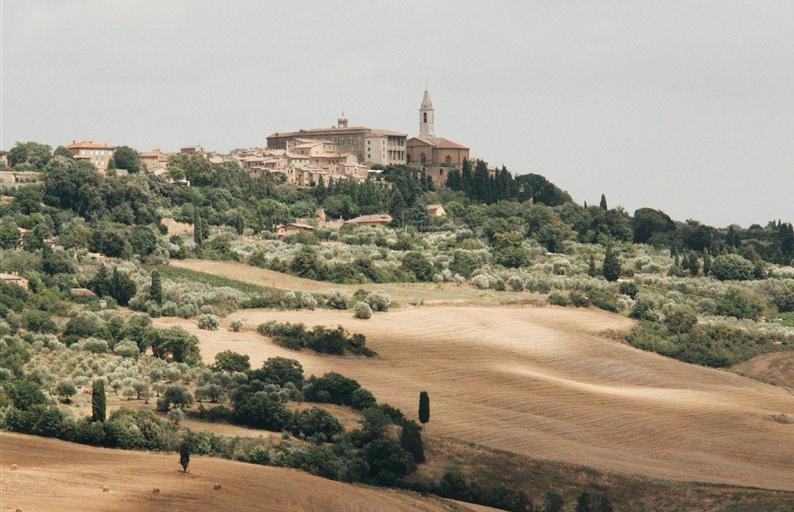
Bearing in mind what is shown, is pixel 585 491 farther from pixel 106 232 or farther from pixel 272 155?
pixel 272 155

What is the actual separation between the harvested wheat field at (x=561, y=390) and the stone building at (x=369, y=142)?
222ft

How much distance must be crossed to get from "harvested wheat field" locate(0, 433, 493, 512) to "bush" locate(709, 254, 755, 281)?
62193 millimetres

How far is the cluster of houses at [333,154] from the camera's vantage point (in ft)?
471

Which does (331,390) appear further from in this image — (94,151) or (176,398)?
(94,151)

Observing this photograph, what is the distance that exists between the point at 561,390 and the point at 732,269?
42.4 meters

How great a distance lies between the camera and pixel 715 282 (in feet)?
368

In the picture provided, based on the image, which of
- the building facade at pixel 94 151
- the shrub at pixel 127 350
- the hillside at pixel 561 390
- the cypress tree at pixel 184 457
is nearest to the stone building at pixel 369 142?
the building facade at pixel 94 151

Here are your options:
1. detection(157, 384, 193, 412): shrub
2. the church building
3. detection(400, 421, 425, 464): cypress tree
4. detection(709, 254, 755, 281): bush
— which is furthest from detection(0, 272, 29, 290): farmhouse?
the church building

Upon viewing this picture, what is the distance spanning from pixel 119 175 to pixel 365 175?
3281 cm

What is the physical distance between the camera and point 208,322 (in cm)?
8338

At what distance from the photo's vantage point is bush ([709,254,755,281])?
378ft

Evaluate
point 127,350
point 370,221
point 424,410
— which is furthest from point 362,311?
point 370,221

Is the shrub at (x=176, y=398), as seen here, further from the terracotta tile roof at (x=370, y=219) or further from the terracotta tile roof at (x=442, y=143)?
the terracotta tile roof at (x=442, y=143)

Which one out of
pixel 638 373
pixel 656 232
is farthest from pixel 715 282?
pixel 638 373
